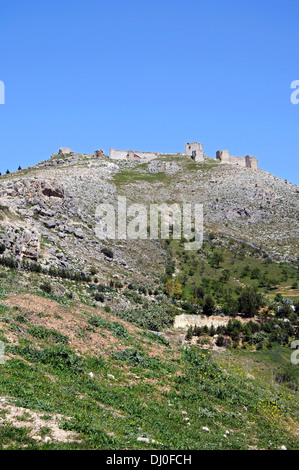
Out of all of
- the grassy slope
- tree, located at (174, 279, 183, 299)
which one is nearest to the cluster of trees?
tree, located at (174, 279, 183, 299)

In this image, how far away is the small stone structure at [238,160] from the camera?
8750 cm

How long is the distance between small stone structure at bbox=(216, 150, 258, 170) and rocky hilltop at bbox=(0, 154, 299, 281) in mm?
2976

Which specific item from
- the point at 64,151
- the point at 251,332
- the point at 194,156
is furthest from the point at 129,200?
the point at 251,332

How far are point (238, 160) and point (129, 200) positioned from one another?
36609mm

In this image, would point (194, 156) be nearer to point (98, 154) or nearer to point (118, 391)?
point (98, 154)

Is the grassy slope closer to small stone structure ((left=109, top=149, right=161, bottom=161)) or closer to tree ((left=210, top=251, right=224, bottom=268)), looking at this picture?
tree ((left=210, top=251, right=224, bottom=268))

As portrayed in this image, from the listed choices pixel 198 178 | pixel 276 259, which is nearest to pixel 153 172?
pixel 198 178

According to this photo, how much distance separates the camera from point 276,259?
53.0 metres

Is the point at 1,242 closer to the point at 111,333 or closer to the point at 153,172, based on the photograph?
the point at 111,333

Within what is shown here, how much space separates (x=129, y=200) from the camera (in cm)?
6241

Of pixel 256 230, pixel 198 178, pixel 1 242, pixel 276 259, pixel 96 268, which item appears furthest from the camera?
pixel 198 178

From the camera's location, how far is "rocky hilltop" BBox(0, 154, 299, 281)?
120 ft

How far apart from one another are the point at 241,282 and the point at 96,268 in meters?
17.9

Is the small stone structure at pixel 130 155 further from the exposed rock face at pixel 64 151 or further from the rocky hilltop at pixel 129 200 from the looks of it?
the exposed rock face at pixel 64 151
